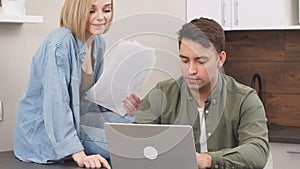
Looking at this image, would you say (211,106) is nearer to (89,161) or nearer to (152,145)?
(152,145)

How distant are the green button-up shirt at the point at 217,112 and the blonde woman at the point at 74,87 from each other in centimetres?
9

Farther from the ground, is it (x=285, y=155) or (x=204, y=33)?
(x=204, y=33)

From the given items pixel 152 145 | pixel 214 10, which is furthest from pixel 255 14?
pixel 152 145

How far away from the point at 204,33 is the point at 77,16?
0.55 m

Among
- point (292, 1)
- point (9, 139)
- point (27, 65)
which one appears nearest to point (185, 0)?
point (292, 1)

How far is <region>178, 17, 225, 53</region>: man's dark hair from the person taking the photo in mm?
2102

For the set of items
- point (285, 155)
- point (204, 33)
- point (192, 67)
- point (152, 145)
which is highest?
point (204, 33)

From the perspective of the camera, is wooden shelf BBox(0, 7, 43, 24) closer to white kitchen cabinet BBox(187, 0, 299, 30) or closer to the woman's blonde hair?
the woman's blonde hair

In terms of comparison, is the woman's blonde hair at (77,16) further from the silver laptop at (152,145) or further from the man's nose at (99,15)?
the silver laptop at (152,145)

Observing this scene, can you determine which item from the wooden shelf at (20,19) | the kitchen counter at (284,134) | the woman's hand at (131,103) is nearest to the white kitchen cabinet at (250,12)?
the kitchen counter at (284,134)

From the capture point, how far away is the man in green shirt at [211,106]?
2096 mm

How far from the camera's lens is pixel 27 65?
9.70ft

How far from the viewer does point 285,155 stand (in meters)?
3.27

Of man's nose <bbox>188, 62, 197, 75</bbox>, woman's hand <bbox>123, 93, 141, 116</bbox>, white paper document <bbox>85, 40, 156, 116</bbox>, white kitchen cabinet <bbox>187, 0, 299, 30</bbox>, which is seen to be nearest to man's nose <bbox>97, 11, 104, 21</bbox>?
white paper document <bbox>85, 40, 156, 116</bbox>
